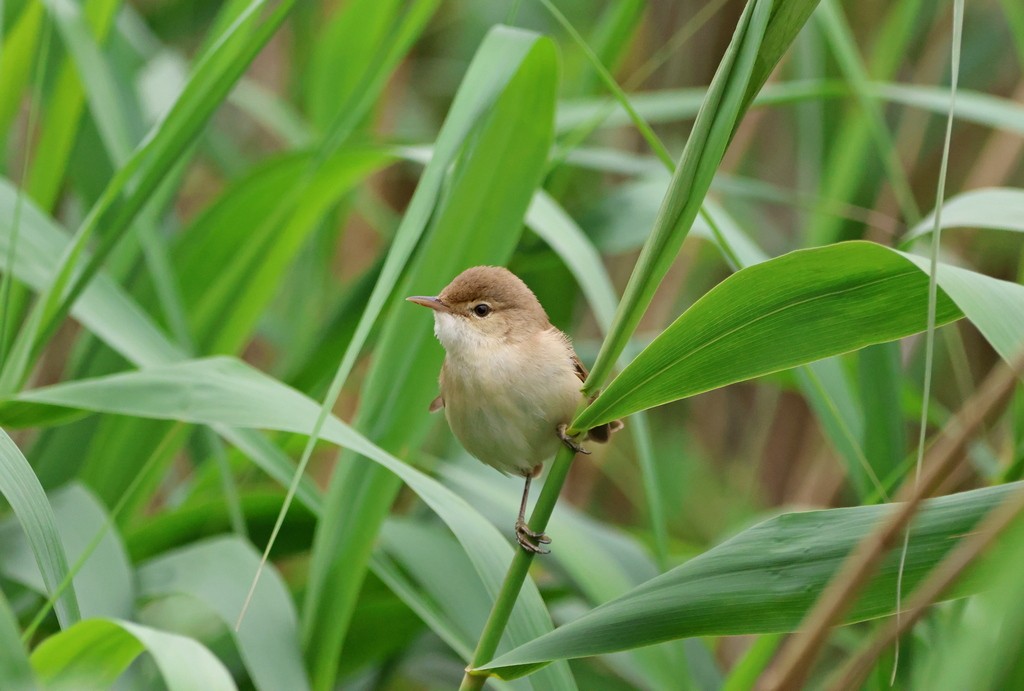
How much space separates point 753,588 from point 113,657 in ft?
2.02

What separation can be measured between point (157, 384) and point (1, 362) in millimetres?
244

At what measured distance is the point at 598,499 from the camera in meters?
3.41

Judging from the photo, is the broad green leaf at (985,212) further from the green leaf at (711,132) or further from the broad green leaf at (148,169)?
the broad green leaf at (148,169)

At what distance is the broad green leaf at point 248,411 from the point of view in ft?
3.65

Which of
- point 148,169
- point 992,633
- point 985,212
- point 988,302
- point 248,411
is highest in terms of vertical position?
point 985,212

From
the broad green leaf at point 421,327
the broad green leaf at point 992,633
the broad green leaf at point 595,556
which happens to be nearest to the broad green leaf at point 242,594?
the broad green leaf at point 421,327

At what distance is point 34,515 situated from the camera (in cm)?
100

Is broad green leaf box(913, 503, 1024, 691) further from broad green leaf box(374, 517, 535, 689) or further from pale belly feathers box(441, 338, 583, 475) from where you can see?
broad green leaf box(374, 517, 535, 689)

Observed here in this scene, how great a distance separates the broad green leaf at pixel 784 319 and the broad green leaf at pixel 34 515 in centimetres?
56

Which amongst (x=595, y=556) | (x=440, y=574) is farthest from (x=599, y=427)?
(x=440, y=574)

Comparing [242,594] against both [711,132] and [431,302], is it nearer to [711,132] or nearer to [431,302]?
[431,302]

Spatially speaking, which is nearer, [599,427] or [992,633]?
[992,633]

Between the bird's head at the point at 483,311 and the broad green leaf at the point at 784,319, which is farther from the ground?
the bird's head at the point at 483,311

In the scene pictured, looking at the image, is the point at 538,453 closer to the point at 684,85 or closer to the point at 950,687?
the point at 950,687
